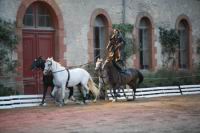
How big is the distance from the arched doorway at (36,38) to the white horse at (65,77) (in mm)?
1676

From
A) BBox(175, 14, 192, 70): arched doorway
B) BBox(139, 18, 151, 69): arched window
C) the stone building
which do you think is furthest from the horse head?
BBox(175, 14, 192, 70): arched doorway

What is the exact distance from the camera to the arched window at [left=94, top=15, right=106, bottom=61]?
22.3m

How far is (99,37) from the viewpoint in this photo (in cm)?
2252

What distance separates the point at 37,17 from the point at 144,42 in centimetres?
727

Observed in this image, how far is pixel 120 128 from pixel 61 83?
20.4 ft

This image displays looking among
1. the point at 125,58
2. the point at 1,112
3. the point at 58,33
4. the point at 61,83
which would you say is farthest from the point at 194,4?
the point at 1,112

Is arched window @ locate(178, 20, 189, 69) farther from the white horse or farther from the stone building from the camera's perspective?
the white horse

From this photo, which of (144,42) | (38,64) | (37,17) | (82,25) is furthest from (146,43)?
(38,64)

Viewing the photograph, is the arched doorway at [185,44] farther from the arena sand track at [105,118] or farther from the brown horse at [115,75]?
the arena sand track at [105,118]

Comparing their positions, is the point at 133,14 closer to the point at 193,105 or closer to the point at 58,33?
the point at 58,33

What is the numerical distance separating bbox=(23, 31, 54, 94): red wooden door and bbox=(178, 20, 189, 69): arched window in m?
10.1

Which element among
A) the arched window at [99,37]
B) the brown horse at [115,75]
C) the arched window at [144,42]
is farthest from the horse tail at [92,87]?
the arched window at [144,42]

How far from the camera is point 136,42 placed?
24.0 meters

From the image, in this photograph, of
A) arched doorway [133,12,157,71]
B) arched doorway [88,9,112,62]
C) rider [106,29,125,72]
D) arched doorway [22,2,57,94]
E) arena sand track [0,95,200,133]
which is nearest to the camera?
arena sand track [0,95,200,133]
